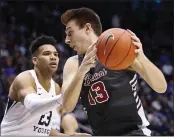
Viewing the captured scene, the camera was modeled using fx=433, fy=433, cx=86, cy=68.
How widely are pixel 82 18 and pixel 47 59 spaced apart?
1.34 m

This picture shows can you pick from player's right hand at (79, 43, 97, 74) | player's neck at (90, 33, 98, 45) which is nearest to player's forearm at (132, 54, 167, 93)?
player's right hand at (79, 43, 97, 74)

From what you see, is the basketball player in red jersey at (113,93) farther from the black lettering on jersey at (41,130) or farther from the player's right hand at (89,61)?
the black lettering on jersey at (41,130)

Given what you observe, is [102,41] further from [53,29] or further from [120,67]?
[53,29]

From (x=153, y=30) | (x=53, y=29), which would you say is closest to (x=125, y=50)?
(x=53, y=29)

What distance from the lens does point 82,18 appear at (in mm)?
3621

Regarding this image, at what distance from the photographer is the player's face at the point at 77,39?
3.50m

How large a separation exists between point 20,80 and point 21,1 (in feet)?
32.9

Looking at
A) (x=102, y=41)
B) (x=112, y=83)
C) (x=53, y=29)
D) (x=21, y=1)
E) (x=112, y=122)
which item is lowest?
(x=112, y=122)

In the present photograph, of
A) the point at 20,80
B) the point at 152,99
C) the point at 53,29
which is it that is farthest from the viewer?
the point at 53,29

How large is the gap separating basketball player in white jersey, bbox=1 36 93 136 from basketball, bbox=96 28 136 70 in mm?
1339

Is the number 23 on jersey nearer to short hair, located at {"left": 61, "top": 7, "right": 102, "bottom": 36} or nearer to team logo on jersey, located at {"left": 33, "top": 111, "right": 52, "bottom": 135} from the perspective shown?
short hair, located at {"left": 61, "top": 7, "right": 102, "bottom": 36}

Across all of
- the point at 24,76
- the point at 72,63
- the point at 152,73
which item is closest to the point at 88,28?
the point at 72,63

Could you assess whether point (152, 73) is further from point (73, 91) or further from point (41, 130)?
point (41, 130)

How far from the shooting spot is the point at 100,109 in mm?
3258
